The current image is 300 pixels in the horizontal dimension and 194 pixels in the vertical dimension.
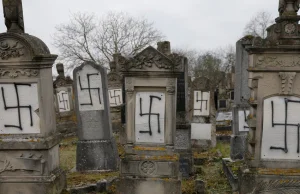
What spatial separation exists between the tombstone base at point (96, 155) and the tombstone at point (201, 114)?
14.4 feet

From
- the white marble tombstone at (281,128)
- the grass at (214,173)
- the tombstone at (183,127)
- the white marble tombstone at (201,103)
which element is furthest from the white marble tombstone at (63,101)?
the white marble tombstone at (281,128)

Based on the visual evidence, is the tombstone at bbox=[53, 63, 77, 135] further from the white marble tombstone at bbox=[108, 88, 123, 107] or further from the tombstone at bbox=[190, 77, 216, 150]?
the tombstone at bbox=[190, 77, 216, 150]

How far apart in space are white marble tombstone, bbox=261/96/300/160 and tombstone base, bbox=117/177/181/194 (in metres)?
1.92

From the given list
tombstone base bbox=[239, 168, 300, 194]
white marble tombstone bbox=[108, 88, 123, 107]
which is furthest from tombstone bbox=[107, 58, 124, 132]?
tombstone base bbox=[239, 168, 300, 194]

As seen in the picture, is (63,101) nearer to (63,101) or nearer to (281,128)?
(63,101)

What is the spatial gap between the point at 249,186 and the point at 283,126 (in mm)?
1253

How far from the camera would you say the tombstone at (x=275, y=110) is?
15.2 ft

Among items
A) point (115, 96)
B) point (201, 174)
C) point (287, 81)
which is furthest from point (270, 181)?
point (115, 96)

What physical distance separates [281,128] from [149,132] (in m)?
2.44

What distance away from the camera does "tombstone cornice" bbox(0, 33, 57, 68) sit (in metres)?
4.83

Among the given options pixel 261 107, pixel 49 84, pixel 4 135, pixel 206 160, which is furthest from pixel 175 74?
pixel 206 160

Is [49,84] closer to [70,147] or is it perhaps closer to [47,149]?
[47,149]

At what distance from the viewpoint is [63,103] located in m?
13.1

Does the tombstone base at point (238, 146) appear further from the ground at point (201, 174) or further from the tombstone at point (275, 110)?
the tombstone at point (275, 110)
